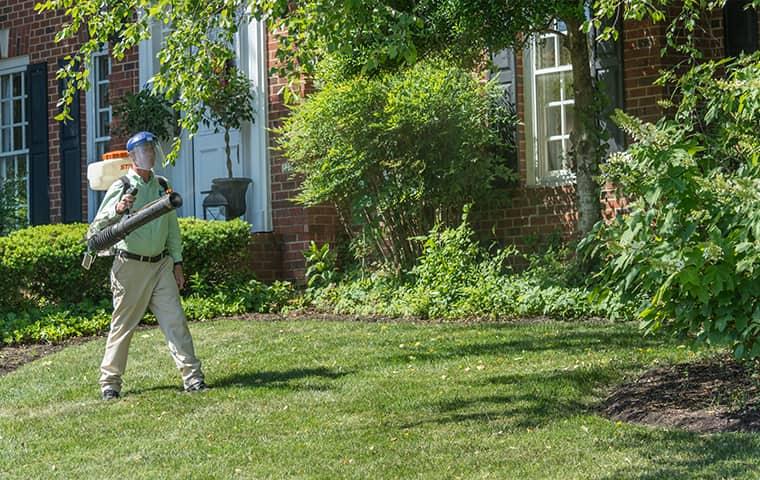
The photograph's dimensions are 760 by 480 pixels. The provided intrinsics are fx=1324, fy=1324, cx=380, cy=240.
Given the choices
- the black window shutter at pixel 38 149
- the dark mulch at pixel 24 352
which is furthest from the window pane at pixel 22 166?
the dark mulch at pixel 24 352

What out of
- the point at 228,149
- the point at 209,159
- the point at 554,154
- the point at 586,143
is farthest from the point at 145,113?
the point at 586,143

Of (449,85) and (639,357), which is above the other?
(449,85)

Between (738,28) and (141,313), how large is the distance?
22.4 feet

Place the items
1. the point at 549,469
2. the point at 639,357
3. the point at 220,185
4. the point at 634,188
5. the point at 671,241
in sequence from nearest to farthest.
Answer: the point at 549,469
the point at 671,241
the point at 634,188
the point at 639,357
the point at 220,185

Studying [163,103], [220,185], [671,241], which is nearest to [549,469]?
[671,241]

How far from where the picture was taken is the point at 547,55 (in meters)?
13.9

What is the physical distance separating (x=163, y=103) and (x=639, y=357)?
27.3ft

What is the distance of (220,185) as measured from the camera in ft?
48.3

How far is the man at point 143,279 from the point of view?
8.69 meters

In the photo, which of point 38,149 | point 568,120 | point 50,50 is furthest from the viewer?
point 38,149

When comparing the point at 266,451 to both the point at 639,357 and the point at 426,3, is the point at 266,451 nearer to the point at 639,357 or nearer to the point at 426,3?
the point at 639,357

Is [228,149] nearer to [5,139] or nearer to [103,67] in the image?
[103,67]

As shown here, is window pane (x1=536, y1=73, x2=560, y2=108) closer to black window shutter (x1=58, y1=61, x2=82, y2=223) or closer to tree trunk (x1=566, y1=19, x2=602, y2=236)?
tree trunk (x1=566, y1=19, x2=602, y2=236)

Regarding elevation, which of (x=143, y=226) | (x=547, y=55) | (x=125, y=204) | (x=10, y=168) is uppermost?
(x=547, y=55)
